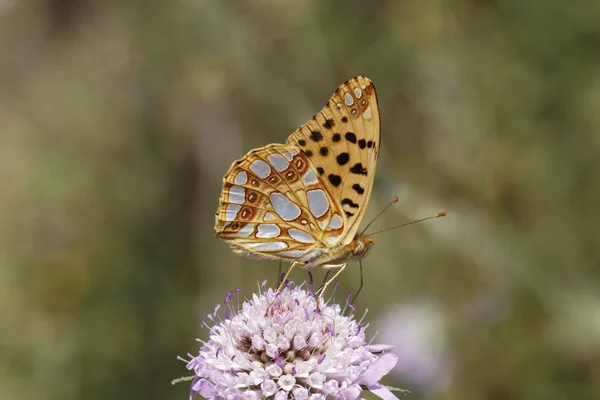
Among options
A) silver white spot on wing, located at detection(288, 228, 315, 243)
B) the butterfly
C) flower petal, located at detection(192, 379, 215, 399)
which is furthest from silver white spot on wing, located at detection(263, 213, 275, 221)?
flower petal, located at detection(192, 379, 215, 399)

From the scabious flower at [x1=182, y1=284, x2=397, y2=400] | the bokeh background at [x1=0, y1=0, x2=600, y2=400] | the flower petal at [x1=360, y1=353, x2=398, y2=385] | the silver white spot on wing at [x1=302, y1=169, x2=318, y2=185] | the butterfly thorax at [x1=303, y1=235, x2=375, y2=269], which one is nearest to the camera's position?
the scabious flower at [x1=182, y1=284, x2=397, y2=400]

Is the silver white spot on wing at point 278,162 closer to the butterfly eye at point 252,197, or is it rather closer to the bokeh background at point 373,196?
the butterfly eye at point 252,197

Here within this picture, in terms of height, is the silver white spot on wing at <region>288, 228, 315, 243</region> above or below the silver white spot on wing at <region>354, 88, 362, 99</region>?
below

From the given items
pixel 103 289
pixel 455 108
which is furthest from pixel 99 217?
pixel 455 108

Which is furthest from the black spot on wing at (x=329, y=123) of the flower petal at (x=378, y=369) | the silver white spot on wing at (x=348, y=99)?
the flower petal at (x=378, y=369)

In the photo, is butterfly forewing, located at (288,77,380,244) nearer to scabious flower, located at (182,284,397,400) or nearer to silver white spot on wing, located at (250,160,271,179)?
silver white spot on wing, located at (250,160,271,179)

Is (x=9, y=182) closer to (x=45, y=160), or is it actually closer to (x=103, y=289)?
(x=45, y=160)

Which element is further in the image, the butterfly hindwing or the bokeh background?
the bokeh background
